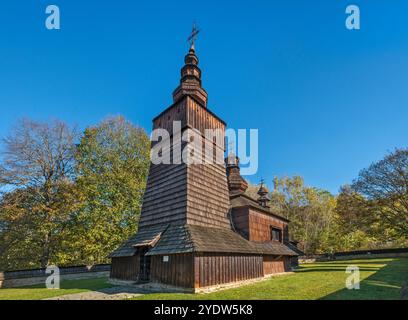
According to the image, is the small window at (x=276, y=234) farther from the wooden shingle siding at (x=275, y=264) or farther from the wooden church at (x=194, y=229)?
the wooden shingle siding at (x=275, y=264)

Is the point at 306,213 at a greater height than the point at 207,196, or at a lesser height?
lesser

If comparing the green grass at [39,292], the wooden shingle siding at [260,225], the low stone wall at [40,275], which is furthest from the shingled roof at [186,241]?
the low stone wall at [40,275]

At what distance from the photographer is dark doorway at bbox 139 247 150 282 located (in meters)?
14.1

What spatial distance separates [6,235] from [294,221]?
39488 millimetres

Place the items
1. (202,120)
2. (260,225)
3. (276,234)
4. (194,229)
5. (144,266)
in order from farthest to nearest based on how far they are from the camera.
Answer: (276,234), (260,225), (202,120), (144,266), (194,229)

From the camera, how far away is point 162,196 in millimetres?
16188

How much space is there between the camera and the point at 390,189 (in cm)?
2159

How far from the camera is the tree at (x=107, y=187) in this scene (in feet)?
75.3

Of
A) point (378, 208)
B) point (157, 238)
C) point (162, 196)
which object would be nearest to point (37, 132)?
point (162, 196)

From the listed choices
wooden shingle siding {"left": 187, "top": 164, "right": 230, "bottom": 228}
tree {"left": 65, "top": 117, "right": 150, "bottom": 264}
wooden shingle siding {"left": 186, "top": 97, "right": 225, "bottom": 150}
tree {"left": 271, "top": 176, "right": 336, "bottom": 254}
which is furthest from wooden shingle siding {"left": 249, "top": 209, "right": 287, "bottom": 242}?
tree {"left": 271, "top": 176, "right": 336, "bottom": 254}

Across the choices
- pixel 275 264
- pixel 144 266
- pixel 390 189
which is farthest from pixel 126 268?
pixel 390 189

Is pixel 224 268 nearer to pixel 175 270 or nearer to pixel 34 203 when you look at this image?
pixel 175 270

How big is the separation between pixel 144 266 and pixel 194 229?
4134 mm

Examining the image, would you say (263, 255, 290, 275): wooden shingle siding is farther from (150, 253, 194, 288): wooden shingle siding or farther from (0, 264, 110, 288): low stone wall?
(0, 264, 110, 288): low stone wall
